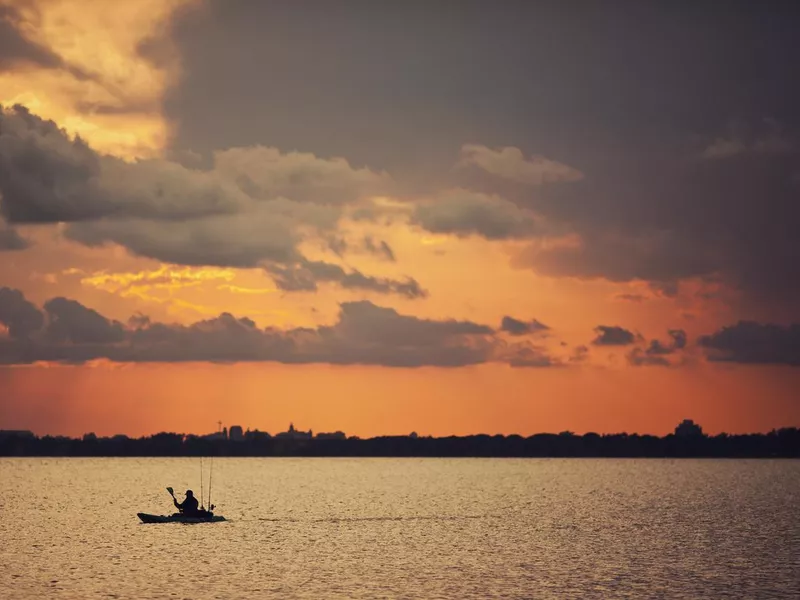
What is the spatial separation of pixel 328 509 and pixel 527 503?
1492 inches

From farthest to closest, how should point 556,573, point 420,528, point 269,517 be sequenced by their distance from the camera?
point 269,517
point 420,528
point 556,573

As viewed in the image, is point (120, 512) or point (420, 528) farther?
point (120, 512)

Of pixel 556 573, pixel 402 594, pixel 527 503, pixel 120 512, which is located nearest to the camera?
pixel 402 594

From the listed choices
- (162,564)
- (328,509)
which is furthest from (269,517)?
(162,564)

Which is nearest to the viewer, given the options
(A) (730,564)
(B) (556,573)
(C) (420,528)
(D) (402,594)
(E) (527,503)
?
(D) (402,594)

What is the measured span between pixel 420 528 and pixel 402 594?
51435 millimetres

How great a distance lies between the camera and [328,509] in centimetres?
15362

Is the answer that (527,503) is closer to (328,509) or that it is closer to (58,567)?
(328,509)

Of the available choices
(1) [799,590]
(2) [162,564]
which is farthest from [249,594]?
(1) [799,590]

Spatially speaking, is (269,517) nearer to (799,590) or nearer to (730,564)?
(730,564)

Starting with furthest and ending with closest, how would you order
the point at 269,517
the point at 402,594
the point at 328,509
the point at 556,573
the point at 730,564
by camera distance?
the point at 328,509 → the point at 269,517 → the point at 730,564 → the point at 556,573 → the point at 402,594

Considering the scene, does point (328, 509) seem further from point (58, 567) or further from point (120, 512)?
point (58, 567)

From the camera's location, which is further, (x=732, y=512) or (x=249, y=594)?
(x=732, y=512)

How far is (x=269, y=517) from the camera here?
134m
